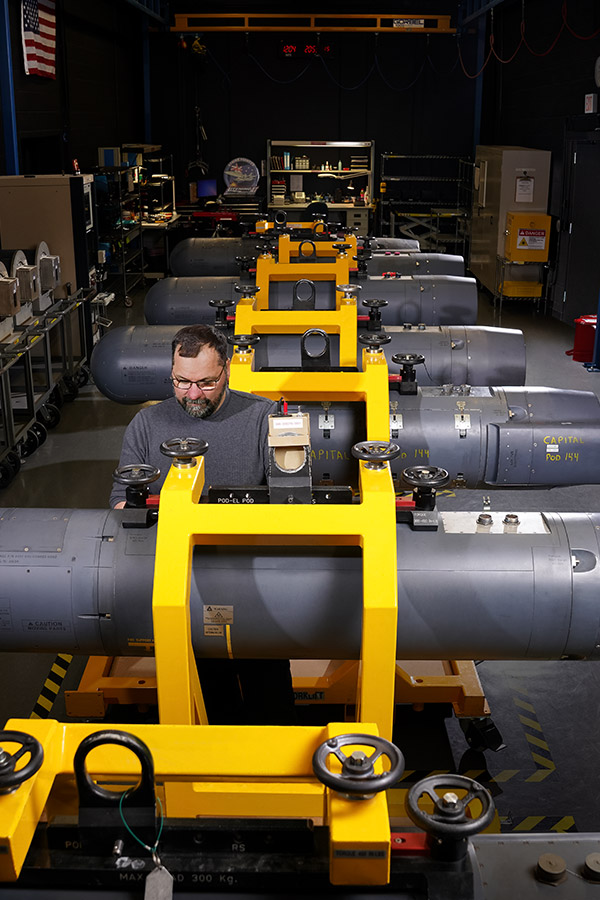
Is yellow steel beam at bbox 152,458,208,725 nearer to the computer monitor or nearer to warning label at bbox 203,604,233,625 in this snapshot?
warning label at bbox 203,604,233,625

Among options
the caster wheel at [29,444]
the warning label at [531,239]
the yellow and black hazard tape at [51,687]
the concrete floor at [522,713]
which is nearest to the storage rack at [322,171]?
the warning label at [531,239]

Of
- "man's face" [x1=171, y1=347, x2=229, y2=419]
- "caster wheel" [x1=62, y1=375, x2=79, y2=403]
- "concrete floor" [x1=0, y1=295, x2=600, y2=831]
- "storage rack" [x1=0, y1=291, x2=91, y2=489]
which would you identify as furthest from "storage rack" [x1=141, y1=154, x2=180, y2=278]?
"man's face" [x1=171, y1=347, x2=229, y2=419]

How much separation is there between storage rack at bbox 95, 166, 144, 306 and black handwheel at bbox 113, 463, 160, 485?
7.23m

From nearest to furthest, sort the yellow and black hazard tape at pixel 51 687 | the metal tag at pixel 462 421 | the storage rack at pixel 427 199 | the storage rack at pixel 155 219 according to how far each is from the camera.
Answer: the yellow and black hazard tape at pixel 51 687, the metal tag at pixel 462 421, the storage rack at pixel 155 219, the storage rack at pixel 427 199

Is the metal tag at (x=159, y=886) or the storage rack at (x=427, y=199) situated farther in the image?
the storage rack at (x=427, y=199)

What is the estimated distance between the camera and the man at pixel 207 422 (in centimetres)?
285

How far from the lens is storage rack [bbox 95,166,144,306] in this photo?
10023 millimetres

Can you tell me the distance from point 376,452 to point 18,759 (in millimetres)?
1207

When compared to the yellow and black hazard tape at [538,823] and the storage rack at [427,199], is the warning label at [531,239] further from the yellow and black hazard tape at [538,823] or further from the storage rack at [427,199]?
the yellow and black hazard tape at [538,823]

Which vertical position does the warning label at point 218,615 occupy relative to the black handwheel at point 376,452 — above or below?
below

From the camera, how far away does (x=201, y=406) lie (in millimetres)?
2873

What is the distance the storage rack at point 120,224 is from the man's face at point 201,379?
6.75 m

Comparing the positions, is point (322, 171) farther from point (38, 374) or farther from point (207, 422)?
point (207, 422)

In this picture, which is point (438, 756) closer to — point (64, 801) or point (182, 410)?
point (182, 410)
